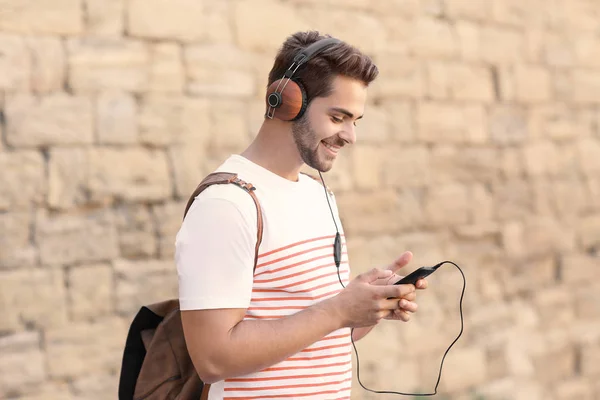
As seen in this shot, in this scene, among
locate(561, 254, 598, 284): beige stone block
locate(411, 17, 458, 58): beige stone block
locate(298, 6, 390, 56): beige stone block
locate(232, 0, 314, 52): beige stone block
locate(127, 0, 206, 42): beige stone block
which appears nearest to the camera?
locate(127, 0, 206, 42): beige stone block

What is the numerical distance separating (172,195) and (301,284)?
2889 millimetres

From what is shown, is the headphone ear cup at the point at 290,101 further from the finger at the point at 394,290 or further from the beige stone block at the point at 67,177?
the beige stone block at the point at 67,177

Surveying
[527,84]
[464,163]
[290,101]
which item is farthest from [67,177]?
[527,84]

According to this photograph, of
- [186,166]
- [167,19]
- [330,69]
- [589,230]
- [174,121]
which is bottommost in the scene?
[589,230]

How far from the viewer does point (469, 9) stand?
711cm

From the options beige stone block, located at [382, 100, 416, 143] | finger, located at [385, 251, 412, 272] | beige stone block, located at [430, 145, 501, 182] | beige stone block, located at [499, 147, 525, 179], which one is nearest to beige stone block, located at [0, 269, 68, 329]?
finger, located at [385, 251, 412, 272]

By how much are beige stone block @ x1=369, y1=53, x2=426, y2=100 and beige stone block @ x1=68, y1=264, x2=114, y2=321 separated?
8.08 ft

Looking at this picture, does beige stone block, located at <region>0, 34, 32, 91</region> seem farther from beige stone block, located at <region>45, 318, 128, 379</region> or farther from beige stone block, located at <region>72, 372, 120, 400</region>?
beige stone block, located at <region>72, 372, 120, 400</region>

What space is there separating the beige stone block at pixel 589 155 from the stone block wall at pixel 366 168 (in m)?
0.02

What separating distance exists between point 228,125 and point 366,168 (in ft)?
4.15

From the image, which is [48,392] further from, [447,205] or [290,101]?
[447,205]

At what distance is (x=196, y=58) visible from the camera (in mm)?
5293

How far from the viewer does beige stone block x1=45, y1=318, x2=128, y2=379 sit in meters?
4.71

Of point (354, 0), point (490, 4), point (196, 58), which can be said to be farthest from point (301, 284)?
point (490, 4)
